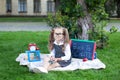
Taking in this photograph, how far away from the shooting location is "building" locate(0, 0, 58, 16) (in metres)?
44.2

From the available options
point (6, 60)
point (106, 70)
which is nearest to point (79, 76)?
point (106, 70)

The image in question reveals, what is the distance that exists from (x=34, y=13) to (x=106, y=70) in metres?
37.2

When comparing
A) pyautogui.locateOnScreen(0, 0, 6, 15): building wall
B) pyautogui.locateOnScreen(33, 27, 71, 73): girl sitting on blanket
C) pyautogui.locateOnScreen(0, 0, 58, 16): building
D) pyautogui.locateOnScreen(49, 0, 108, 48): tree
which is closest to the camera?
pyautogui.locateOnScreen(33, 27, 71, 73): girl sitting on blanket

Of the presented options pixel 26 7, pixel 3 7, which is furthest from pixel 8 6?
pixel 26 7

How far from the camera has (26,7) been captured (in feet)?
148

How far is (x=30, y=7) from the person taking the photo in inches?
1762

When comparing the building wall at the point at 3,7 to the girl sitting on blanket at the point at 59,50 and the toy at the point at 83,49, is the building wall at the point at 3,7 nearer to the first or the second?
the toy at the point at 83,49

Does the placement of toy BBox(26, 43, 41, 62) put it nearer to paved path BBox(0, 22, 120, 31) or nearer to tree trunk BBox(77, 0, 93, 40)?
tree trunk BBox(77, 0, 93, 40)

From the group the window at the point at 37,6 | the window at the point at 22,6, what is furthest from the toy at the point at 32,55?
the window at the point at 22,6

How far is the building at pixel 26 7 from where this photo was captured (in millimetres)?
44188

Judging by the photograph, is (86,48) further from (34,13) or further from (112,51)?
(34,13)

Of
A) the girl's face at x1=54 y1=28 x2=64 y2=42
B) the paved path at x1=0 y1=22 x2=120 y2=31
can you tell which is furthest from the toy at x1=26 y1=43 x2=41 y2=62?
the paved path at x1=0 y1=22 x2=120 y2=31

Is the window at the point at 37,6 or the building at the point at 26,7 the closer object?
the building at the point at 26,7

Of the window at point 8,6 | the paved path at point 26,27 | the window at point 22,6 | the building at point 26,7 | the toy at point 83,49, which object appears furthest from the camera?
the window at point 22,6
